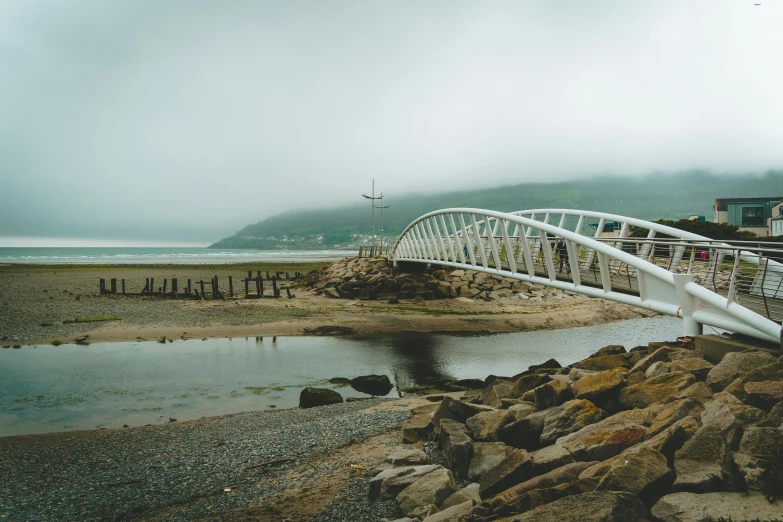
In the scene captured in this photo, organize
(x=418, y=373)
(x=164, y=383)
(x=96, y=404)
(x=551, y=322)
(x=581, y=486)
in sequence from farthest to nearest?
1. (x=551, y=322)
2. (x=418, y=373)
3. (x=164, y=383)
4. (x=96, y=404)
5. (x=581, y=486)

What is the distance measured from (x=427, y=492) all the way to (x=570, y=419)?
2280mm

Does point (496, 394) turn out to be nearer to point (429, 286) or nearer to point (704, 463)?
point (704, 463)

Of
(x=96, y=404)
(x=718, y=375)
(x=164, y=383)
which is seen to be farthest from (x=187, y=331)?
(x=718, y=375)

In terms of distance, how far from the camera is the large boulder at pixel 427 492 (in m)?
5.82

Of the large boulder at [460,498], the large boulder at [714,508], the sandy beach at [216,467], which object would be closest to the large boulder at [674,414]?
the large boulder at [714,508]

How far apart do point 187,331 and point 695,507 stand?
21431 millimetres

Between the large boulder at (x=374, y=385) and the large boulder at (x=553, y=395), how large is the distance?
6013mm

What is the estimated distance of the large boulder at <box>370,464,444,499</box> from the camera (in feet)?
20.4

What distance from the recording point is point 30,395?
43.2 feet

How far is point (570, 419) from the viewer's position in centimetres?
700

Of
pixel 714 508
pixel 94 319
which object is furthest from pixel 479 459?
pixel 94 319

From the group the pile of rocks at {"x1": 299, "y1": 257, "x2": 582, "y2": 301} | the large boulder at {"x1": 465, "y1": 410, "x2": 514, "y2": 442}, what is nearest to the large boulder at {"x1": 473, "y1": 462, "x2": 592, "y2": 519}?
the large boulder at {"x1": 465, "y1": 410, "x2": 514, "y2": 442}

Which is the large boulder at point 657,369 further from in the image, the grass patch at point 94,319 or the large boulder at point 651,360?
the grass patch at point 94,319

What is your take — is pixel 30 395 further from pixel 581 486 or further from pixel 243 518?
pixel 581 486
